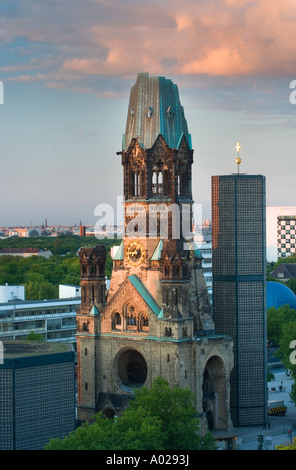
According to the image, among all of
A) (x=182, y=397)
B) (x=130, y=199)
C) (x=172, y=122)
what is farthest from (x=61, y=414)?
(x=172, y=122)

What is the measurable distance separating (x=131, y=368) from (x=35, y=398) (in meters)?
16.8

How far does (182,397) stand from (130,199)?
2336 centimetres

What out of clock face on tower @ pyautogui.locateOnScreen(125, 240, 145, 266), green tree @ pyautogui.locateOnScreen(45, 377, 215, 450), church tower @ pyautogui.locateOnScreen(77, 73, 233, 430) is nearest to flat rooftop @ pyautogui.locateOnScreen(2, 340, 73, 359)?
church tower @ pyautogui.locateOnScreen(77, 73, 233, 430)

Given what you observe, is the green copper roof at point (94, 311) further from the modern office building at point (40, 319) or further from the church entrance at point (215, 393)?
the modern office building at point (40, 319)

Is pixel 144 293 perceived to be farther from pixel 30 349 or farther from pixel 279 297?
pixel 279 297

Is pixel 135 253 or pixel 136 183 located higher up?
pixel 136 183

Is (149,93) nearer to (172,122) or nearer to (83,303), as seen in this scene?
(172,122)

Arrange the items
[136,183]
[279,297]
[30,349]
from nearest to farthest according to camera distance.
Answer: [30,349]
[136,183]
[279,297]

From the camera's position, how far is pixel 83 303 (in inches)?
4368

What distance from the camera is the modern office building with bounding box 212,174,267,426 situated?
115m

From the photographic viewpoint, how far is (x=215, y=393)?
110m

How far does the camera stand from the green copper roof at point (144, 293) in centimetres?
10638

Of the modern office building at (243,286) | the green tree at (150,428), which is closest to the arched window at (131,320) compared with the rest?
the green tree at (150,428)

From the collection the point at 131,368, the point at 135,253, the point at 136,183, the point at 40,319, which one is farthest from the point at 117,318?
the point at 40,319
